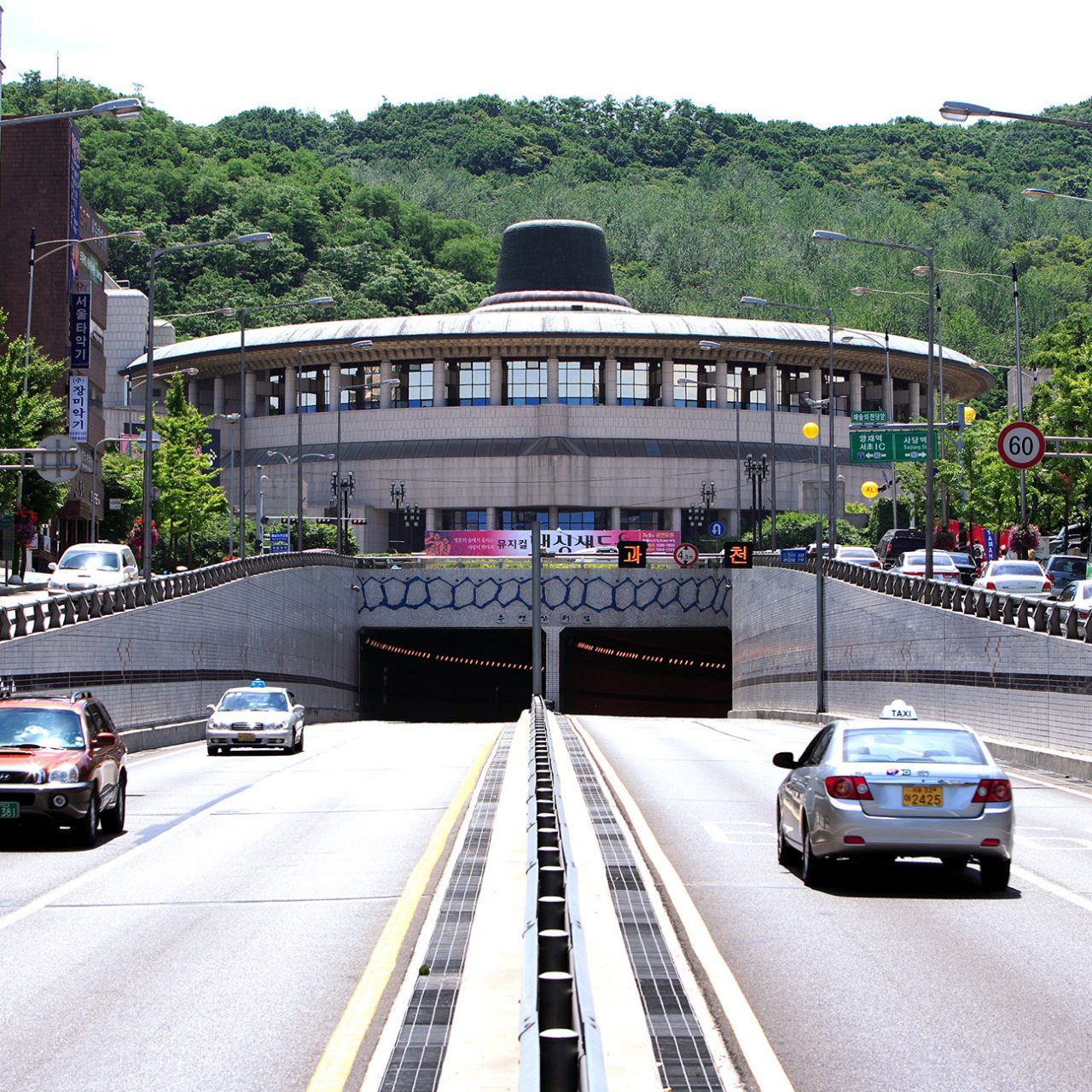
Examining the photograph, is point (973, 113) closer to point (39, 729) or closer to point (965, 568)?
point (39, 729)

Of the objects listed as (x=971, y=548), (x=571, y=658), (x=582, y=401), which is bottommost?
Answer: (x=571, y=658)

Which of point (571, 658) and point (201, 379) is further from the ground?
point (201, 379)

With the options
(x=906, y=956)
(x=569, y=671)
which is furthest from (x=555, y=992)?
(x=569, y=671)

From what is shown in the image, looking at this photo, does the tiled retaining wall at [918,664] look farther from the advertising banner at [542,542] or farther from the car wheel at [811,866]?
the advertising banner at [542,542]

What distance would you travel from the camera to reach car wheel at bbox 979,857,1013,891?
14033 mm

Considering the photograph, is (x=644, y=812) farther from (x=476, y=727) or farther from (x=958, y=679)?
(x=476, y=727)

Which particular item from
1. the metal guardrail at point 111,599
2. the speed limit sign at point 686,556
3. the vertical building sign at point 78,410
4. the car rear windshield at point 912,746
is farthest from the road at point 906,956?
the vertical building sign at point 78,410

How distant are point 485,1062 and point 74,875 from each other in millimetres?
9368

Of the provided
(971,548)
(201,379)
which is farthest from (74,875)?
(201,379)

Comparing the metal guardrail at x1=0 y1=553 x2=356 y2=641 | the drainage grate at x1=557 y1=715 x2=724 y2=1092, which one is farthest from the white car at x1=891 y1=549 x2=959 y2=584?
the drainage grate at x1=557 y1=715 x2=724 y2=1092

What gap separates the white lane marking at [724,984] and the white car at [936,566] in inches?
1677

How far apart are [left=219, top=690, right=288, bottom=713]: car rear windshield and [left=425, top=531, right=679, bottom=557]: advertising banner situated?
54425 mm

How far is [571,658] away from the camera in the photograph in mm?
99312

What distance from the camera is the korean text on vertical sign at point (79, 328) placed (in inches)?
3588
